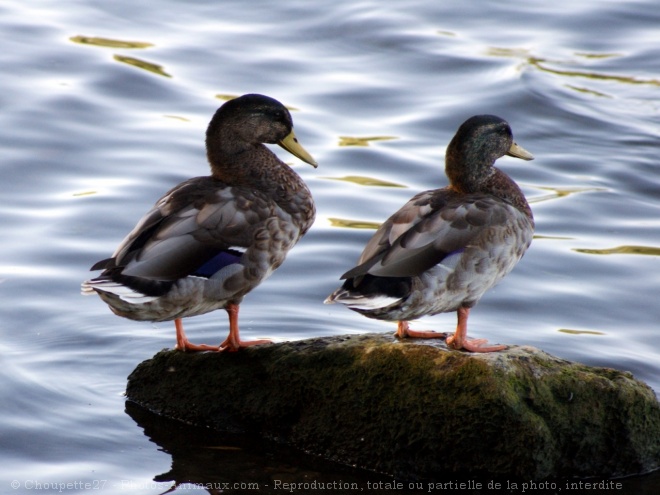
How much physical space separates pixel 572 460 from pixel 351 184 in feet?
18.8

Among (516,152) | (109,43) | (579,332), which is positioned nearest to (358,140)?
(109,43)

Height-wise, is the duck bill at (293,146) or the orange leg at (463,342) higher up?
the duck bill at (293,146)

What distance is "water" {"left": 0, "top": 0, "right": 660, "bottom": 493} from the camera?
753 centimetres

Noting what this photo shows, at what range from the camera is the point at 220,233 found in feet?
21.7

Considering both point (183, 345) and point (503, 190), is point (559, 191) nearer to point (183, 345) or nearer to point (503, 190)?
point (503, 190)

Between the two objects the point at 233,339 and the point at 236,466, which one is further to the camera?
the point at 233,339

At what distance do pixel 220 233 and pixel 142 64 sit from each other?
28.1 feet

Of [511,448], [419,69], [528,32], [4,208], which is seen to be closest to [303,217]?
[511,448]

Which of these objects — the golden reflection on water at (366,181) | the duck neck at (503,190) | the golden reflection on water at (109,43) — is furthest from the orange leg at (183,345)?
the golden reflection on water at (109,43)

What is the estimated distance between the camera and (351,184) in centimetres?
1164

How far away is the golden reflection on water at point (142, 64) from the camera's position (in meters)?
14.5

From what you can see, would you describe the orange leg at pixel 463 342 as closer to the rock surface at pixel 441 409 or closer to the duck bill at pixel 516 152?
the rock surface at pixel 441 409

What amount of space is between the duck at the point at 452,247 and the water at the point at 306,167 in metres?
0.89

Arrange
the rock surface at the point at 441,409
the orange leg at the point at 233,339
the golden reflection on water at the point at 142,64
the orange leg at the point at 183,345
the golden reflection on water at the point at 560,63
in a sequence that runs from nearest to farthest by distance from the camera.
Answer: the rock surface at the point at 441,409, the orange leg at the point at 233,339, the orange leg at the point at 183,345, the golden reflection on water at the point at 142,64, the golden reflection on water at the point at 560,63
